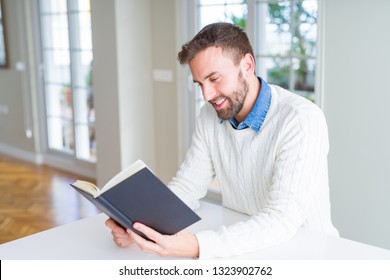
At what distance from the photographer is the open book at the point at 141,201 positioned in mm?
1501

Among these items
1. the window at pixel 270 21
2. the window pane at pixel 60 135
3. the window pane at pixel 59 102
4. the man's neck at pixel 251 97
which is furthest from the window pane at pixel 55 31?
the man's neck at pixel 251 97

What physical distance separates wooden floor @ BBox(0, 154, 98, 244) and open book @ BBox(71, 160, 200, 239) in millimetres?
2768

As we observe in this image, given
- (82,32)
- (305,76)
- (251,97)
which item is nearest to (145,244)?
(251,97)

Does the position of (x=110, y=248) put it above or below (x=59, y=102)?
above

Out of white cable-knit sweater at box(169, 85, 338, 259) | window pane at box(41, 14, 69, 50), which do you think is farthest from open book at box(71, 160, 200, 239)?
window pane at box(41, 14, 69, 50)

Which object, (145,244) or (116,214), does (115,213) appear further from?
(145,244)

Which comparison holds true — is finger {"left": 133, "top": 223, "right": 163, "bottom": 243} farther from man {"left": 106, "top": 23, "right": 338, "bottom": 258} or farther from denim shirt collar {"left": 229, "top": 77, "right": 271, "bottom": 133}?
denim shirt collar {"left": 229, "top": 77, "right": 271, "bottom": 133}

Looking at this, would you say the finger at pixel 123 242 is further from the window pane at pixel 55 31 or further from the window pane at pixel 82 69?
the window pane at pixel 55 31

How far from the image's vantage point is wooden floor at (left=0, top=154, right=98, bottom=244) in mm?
4410

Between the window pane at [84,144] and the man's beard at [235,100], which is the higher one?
the man's beard at [235,100]

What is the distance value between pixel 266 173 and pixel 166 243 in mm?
510

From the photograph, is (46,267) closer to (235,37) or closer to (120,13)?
(235,37)

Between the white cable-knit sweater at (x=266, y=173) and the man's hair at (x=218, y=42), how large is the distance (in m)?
0.23

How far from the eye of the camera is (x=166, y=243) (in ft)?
5.23
